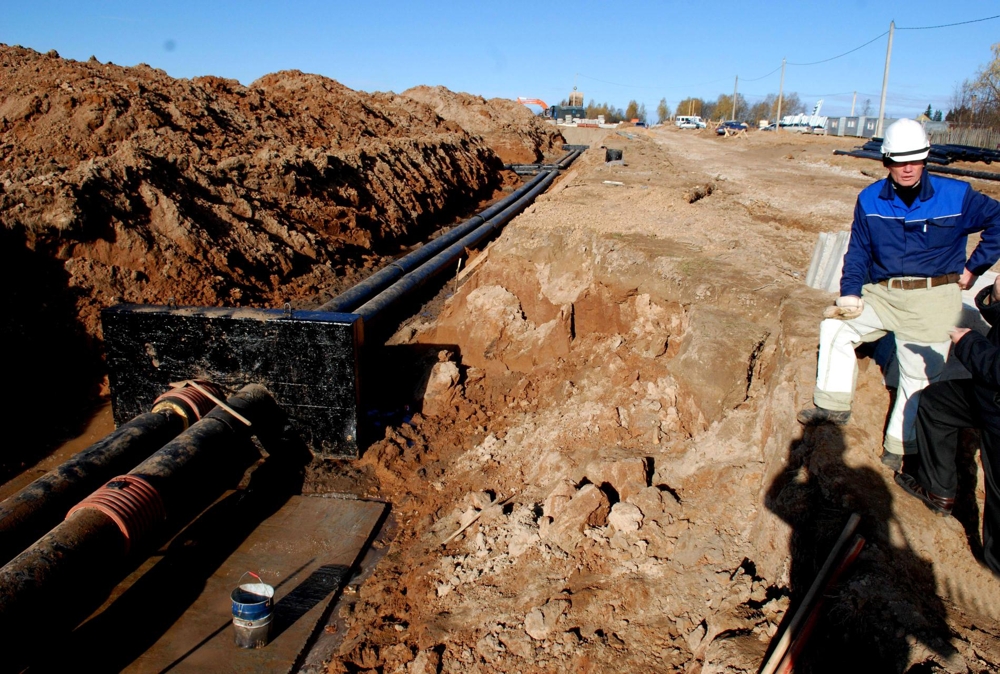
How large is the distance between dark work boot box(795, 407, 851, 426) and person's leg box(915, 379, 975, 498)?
43 centimetres

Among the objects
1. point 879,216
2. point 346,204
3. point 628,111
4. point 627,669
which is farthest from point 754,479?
point 628,111

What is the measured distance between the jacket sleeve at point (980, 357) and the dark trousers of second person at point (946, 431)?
17 cm

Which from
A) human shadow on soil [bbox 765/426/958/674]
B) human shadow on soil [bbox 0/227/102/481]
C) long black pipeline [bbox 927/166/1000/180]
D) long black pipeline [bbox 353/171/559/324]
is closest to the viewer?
human shadow on soil [bbox 765/426/958/674]

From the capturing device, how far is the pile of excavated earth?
2918mm

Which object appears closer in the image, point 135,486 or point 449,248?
point 135,486

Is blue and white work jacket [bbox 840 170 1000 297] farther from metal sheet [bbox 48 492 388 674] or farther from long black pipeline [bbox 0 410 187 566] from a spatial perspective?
long black pipeline [bbox 0 410 187 566]

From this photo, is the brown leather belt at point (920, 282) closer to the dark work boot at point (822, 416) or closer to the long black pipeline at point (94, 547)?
the dark work boot at point (822, 416)

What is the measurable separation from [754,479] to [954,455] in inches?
41.4

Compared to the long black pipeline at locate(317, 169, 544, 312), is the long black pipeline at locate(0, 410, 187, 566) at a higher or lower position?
lower

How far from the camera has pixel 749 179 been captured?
15.5m

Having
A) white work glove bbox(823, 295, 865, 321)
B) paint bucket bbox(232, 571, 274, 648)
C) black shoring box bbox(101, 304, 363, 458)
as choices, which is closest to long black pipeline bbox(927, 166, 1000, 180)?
white work glove bbox(823, 295, 865, 321)

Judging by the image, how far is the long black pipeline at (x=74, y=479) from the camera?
345cm

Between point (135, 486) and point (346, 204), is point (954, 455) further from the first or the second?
point (346, 204)

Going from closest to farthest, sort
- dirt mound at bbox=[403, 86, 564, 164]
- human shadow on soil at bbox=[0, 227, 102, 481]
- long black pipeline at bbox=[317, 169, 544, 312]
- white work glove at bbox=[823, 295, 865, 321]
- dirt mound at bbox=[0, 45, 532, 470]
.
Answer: white work glove at bbox=[823, 295, 865, 321] < human shadow on soil at bbox=[0, 227, 102, 481] < dirt mound at bbox=[0, 45, 532, 470] < long black pipeline at bbox=[317, 169, 544, 312] < dirt mound at bbox=[403, 86, 564, 164]
